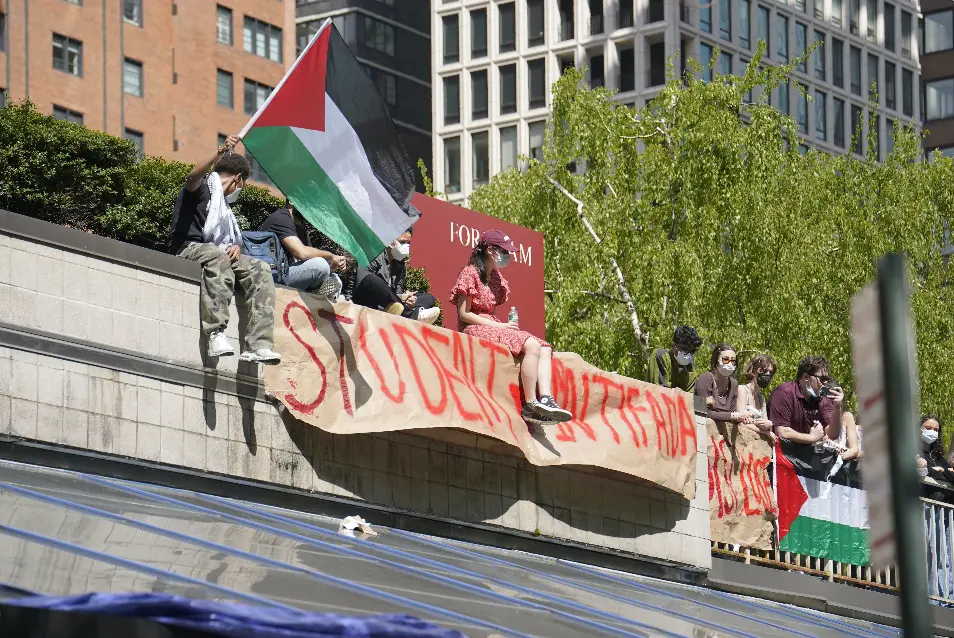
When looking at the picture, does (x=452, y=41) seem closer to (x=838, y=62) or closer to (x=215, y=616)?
(x=838, y=62)

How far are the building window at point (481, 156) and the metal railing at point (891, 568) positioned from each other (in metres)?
66.2

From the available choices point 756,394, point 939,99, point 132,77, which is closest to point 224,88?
point 132,77

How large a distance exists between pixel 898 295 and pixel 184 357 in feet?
26.5

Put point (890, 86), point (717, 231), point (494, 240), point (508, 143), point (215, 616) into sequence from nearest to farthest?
1. point (215, 616)
2. point (494, 240)
3. point (717, 231)
4. point (508, 143)
5. point (890, 86)

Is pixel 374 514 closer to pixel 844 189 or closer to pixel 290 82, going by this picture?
pixel 290 82

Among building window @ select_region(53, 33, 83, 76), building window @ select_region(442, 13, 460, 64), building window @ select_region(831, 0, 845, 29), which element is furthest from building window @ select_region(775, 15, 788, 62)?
building window @ select_region(53, 33, 83, 76)

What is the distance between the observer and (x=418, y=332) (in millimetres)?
13031

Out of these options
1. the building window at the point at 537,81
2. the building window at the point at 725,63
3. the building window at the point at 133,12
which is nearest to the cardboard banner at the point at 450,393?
the building window at the point at 133,12

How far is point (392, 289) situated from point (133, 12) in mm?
54489

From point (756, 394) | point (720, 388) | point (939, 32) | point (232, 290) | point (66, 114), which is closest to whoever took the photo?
point (232, 290)

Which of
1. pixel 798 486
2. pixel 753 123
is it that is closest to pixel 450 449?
pixel 798 486

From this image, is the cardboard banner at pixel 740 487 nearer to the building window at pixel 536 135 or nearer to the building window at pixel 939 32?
the building window at pixel 536 135

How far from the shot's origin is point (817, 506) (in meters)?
17.5

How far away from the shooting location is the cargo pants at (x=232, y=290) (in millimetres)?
11461
